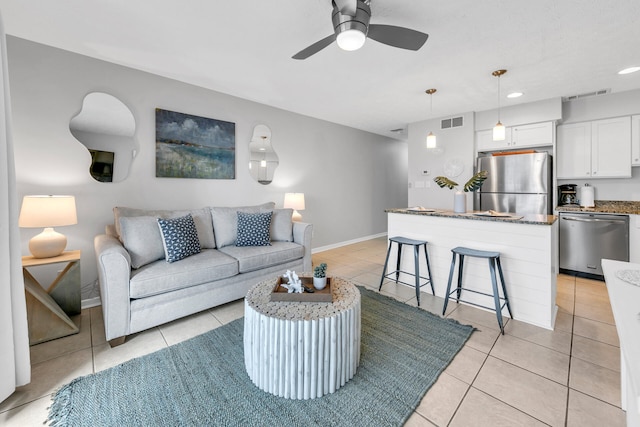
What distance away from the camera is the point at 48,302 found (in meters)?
2.09

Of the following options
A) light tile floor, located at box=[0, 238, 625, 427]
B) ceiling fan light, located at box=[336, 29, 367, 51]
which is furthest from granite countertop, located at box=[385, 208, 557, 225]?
ceiling fan light, located at box=[336, 29, 367, 51]

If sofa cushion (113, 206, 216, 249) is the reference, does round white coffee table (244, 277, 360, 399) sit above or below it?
below

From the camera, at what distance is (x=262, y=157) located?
4.09 m

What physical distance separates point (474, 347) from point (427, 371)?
0.53 metres

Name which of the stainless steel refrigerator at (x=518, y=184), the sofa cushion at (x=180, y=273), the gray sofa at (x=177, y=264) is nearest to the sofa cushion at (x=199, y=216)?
the gray sofa at (x=177, y=264)

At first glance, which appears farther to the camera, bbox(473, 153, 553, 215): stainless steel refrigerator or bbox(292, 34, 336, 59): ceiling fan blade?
bbox(473, 153, 553, 215): stainless steel refrigerator

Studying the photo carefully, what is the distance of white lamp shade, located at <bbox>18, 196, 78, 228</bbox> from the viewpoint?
2.08 m

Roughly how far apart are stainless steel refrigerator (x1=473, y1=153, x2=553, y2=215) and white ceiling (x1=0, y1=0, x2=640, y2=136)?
2.93ft

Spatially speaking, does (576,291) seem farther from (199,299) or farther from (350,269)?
(199,299)

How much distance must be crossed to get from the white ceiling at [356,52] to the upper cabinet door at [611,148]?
0.51 metres

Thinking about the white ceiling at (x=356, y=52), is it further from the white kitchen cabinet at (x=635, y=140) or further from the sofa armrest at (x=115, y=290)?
the sofa armrest at (x=115, y=290)

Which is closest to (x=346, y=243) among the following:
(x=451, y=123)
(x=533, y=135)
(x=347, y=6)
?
(x=451, y=123)

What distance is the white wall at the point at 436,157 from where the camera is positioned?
4.53 metres

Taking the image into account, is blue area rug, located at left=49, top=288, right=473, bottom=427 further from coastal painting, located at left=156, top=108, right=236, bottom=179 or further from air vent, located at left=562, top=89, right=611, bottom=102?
air vent, located at left=562, top=89, right=611, bottom=102
